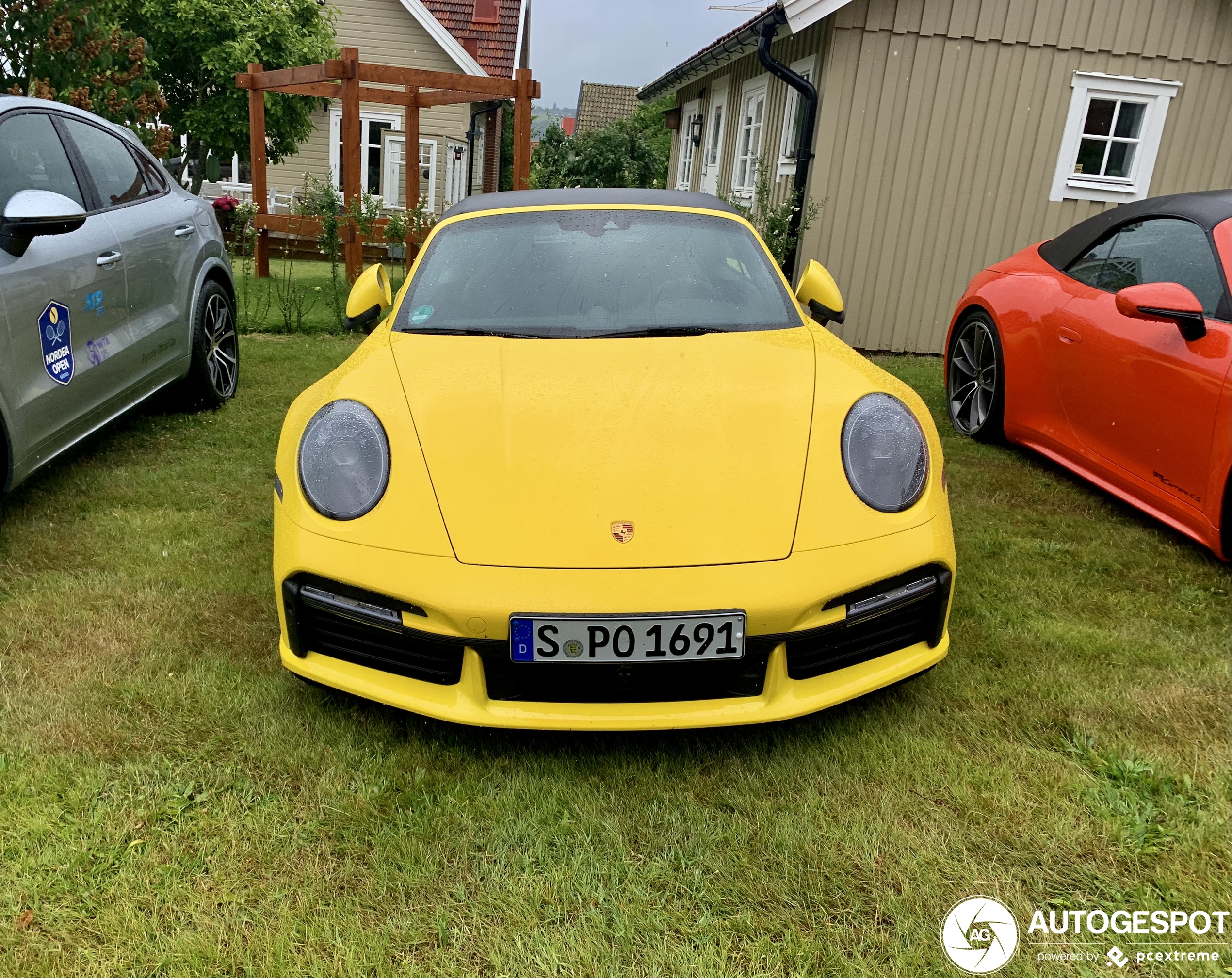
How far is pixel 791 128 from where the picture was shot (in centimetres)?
958

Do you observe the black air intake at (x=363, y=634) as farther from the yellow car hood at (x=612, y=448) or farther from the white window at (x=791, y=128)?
the white window at (x=791, y=128)

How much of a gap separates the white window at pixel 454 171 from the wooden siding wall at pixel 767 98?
6.46m

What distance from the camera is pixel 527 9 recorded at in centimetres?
2539

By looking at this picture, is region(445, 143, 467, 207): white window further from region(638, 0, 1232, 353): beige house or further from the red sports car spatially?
the red sports car

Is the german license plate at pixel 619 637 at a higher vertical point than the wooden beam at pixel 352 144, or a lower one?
lower

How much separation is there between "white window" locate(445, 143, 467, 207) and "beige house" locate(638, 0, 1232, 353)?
507 inches

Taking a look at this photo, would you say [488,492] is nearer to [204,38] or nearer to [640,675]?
[640,675]

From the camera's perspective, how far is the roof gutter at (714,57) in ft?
29.7

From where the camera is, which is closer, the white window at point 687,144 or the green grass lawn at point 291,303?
the green grass lawn at point 291,303

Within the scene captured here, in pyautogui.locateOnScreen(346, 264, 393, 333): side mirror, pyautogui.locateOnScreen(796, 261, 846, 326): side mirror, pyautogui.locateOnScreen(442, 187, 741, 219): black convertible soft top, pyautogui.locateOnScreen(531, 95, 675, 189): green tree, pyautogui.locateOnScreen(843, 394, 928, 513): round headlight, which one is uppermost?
pyautogui.locateOnScreen(531, 95, 675, 189): green tree

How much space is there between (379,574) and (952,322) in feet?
14.0

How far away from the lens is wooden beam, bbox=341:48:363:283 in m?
9.56

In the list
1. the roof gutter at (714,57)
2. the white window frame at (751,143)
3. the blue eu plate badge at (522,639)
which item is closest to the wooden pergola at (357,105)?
the roof gutter at (714,57)

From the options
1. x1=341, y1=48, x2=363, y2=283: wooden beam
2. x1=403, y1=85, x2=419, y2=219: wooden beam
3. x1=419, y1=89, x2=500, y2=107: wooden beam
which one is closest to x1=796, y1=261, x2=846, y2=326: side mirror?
x1=341, y1=48, x2=363, y2=283: wooden beam
